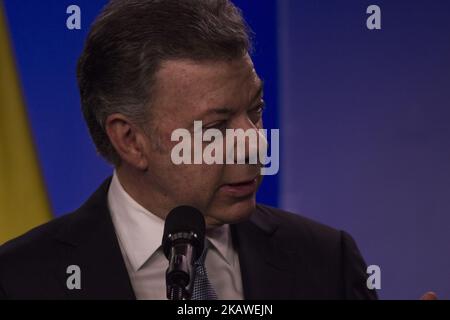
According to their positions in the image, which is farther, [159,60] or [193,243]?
[159,60]

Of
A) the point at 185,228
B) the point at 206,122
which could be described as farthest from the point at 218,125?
the point at 185,228

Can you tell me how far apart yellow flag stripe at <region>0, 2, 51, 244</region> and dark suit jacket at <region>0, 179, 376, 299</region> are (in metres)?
0.21

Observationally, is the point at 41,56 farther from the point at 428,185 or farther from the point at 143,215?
the point at 428,185

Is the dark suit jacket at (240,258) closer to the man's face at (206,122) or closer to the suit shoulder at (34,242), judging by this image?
the suit shoulder at (34,242)

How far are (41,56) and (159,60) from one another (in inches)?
15.5

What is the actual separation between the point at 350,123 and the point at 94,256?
621mm

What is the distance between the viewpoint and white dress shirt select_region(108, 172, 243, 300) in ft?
4.80

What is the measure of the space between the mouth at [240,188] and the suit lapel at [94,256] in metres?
0.23

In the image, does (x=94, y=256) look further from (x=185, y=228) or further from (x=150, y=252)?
(x=185, y=228)

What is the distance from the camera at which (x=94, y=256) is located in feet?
4.75

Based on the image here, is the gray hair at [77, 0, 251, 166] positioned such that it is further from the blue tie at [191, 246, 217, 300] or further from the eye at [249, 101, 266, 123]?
the blue tie at [191, 246, 217, 300]

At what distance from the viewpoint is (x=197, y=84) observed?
1.41m

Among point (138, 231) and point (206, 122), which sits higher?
point (206, 122)
